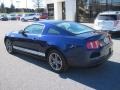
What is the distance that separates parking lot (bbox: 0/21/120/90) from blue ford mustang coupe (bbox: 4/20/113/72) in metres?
0.36

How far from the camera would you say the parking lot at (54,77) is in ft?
19.1

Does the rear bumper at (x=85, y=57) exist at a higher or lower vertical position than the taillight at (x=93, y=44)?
lower

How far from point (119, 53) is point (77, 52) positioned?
11.2 feet

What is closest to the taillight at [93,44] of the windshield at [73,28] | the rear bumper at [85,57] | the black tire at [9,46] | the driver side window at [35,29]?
the rear bumper at [85,57]

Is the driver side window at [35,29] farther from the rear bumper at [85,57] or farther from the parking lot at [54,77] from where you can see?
the rear bumper at [85,57]

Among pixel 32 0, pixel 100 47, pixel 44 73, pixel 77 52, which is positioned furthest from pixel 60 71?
pixel 32 0

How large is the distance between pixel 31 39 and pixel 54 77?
188 centimetres

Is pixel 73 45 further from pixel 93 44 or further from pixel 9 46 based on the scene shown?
pixel 9 46

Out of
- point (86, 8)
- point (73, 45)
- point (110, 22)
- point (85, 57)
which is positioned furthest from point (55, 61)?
point (86, 8)

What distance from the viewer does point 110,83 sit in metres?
5.93

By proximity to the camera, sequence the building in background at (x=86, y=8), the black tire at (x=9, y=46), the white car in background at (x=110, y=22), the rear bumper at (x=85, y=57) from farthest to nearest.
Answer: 1. the building in background at (x=86, y=8)
2. the white car in background at (x=110, y=22)
3. the black tire at (x=9, y=46)
4. the rear bumper at (x=85, y=57)

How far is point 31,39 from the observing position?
789 centimetres

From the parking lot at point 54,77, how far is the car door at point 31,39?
0.53m

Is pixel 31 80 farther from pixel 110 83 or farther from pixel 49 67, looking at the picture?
pixel 110 83
